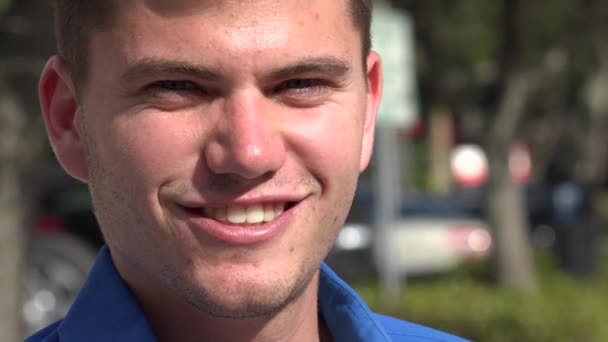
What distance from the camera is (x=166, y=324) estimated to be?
6.53 ft

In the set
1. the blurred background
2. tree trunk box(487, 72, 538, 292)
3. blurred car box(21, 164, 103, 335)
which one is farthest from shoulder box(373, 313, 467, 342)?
tree trunk box(487, 72, 538, 292)

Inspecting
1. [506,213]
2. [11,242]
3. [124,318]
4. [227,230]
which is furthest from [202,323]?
[506,213]

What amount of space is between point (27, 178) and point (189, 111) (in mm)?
5195

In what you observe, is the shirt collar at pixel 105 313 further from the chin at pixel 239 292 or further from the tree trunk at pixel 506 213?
the tree trunk at pixel 506 213

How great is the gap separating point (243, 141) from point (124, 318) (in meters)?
0.37

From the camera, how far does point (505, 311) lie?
27.3 ft

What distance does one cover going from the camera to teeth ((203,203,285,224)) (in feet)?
5.94

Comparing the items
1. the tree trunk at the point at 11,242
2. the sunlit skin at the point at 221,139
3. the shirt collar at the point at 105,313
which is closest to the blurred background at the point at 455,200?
the tree trunk at the point at 11,242

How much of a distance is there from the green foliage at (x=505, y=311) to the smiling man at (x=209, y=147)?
20.2ft

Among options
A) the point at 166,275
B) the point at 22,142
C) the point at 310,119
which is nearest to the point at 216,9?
the point at 310,119

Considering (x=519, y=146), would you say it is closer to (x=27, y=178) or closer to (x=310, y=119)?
(x=27, y=178)

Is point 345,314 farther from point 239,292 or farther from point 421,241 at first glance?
point 421,241

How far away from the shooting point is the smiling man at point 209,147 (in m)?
1.78

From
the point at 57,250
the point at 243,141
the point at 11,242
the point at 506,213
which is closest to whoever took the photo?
the point at 243,141
